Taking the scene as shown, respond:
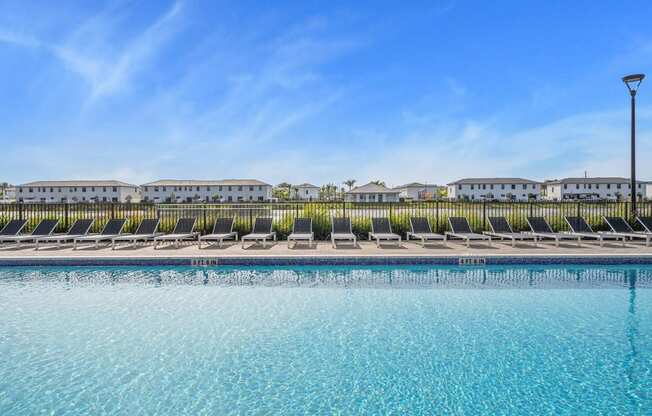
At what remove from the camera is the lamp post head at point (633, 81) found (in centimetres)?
1216

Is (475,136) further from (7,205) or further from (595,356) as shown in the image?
(7,205)

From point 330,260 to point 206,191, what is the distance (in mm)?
78858

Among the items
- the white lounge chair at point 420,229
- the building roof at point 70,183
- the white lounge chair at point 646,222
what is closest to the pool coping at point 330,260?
the white lounge chair at point 420,229

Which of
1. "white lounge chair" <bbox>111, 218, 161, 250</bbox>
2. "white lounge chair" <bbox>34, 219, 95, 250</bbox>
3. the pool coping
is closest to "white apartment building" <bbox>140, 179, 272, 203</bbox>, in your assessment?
"white lounge chair" <bbox>34, 219, 95, 250</bbox>

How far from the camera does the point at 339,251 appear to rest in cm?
1047

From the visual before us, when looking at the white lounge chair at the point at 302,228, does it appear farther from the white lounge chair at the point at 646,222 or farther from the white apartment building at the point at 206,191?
the white apartment building at the point at 206,191

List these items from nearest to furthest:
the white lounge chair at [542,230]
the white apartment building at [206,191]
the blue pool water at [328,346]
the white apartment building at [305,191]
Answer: the blue pool water at [328,346] < the white lounge chair at [542,230] < the white apartment building at [206,191] < the white apartment building at [305,191]

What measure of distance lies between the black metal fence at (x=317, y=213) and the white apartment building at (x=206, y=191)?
67854 millimetres

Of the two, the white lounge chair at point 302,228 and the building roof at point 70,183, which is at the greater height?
the building roof at point 70,183

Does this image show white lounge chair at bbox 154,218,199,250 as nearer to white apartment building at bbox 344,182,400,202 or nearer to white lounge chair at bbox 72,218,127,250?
white lounge chair at bbox 72,218,127,250

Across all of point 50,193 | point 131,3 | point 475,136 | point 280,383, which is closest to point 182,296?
point 280,383

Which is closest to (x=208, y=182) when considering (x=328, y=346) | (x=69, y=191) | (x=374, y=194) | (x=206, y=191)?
(x=206, y=191)

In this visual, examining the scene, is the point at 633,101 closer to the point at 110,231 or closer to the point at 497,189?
the point at 110,231

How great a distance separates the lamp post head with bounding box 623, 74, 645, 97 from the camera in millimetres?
12164
